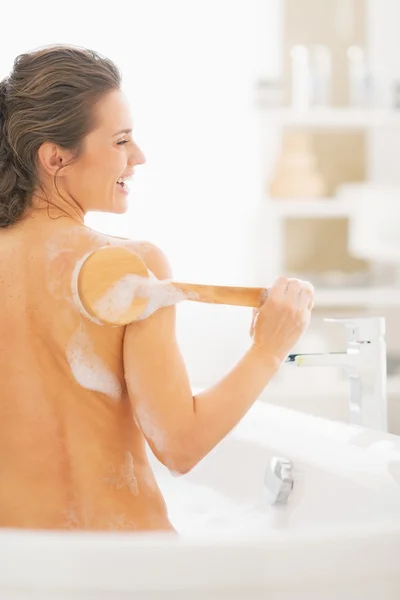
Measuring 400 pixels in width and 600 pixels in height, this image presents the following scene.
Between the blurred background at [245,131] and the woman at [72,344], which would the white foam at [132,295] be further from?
the blurred background at [245,131]

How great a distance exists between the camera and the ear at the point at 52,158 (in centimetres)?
141

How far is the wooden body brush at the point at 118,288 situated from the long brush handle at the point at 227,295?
0.03 meters

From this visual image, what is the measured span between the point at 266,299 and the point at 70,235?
28 centimetres

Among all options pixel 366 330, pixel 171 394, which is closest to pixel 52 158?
pixel 171 394

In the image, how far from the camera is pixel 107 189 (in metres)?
1.46

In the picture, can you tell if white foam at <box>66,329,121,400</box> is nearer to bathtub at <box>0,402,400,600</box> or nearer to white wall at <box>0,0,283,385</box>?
bathtub at <box>0,402,400,600</box>

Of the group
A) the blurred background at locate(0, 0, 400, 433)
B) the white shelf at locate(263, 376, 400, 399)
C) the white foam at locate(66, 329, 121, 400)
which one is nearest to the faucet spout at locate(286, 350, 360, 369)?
the white foam at locate(66, 329, 121, 400)

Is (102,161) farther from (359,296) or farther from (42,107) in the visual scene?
(359,296)

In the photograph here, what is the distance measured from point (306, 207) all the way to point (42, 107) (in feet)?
8.67

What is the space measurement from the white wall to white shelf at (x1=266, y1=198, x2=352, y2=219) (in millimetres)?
121

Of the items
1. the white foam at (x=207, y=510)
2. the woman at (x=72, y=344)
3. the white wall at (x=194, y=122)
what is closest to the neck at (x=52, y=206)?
the woman at (x=72, y=344)

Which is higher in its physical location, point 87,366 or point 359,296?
point 87,366

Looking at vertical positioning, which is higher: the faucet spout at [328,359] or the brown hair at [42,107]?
the brown hair at [42,107]

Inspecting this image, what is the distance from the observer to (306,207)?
3965mm
